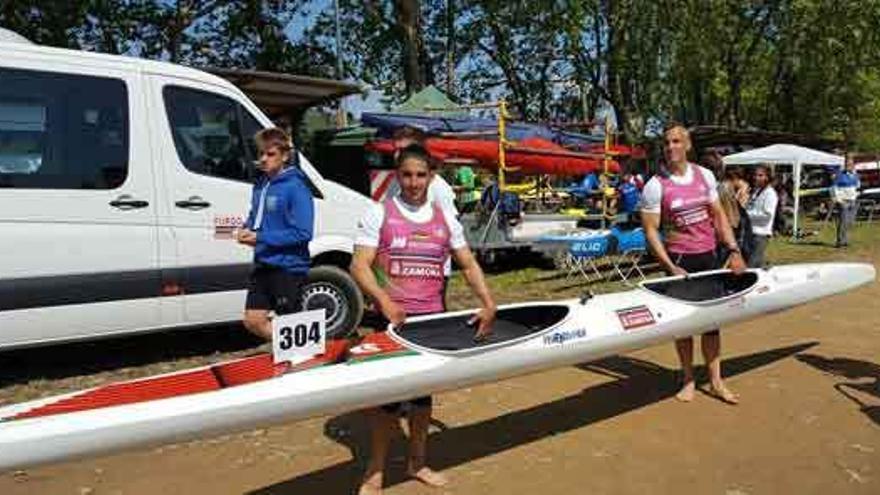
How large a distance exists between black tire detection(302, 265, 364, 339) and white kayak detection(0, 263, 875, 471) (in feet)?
8.38

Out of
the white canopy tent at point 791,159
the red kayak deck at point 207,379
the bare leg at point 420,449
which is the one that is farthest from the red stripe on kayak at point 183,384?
the white canopy tent at point 791,159

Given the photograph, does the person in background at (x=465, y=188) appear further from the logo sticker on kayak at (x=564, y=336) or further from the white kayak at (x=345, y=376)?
the logo sticker on kayak at (x=564, y=336)

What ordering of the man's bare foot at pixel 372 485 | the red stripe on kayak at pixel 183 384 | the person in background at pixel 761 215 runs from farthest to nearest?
the person in background at pixel 761 215
the man's bare foot at pixel 372 485
the red stripe on kayak at pixel 183 384

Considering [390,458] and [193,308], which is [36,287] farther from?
[390,458]

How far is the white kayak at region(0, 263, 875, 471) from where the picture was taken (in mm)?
3529

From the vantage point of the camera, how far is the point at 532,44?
30719 millimetres

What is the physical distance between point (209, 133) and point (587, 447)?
3.88 meters

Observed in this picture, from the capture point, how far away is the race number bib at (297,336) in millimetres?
4043

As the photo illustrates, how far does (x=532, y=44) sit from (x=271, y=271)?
26858mm

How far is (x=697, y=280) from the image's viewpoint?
610 cm

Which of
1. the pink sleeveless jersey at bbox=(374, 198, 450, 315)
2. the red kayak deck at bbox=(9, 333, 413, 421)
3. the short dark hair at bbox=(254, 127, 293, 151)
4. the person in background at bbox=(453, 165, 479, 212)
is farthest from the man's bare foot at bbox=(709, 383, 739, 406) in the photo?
the person in background at bbox=(453, 165, 479, 212)

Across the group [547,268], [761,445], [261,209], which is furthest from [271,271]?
[547,268]

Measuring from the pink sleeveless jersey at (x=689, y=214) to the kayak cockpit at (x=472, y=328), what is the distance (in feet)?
4.00

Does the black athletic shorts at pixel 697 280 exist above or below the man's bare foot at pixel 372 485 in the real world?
above
